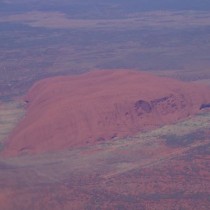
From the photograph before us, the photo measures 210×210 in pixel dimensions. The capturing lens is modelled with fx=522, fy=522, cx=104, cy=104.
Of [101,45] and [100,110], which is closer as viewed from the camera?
[100,110]

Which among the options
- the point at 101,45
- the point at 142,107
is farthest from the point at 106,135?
the point at 101,45

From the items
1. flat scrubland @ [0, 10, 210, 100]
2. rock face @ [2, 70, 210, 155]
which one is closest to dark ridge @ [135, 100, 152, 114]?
rock face @ [2, 70, 210, 155]

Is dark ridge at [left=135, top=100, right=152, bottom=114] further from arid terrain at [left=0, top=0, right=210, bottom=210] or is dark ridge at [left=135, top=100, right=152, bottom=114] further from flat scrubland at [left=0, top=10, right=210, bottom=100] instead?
flat scrubland at [left=0, top=10, right=210, bottom=100]

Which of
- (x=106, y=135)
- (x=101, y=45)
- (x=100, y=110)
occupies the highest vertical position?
(x=101, y=45)

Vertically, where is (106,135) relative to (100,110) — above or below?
below

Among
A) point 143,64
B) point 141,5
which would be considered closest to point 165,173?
point 143,64

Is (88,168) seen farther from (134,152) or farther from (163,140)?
(163,140)

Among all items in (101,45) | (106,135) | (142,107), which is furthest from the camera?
(101,45)

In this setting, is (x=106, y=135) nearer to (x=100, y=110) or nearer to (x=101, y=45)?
(x=100, y=110)

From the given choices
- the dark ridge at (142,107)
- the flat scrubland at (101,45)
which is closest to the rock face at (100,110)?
the dark ridge at (142,107)
